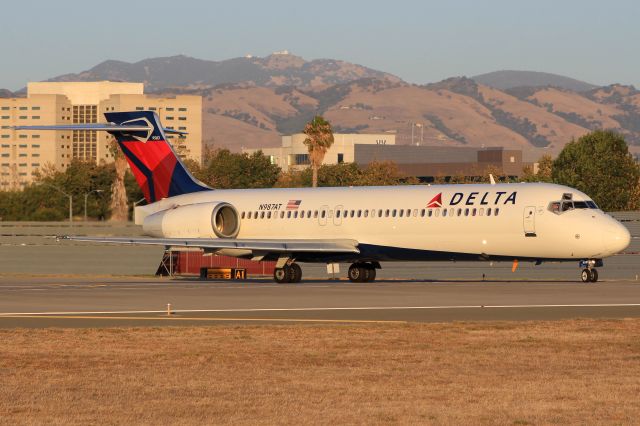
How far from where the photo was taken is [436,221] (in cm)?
4359

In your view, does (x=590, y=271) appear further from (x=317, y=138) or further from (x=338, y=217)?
(x=317, y=138)

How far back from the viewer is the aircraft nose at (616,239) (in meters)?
40.6

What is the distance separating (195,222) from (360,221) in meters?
6.95

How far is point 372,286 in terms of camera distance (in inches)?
1686

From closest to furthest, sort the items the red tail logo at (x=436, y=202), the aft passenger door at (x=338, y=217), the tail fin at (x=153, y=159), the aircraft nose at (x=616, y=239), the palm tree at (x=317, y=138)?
1. the aircraft nose at (x=616, y=239)
2. the red tail logo at (x=436, y=202)
3. the aft passenger door at (x=338, y=217)
4. the tail fin at (x=153, y=159)
5. the palm tree at (x=317, y=138)

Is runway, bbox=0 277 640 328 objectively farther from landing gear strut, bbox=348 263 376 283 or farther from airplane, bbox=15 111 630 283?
landing gear strut, bbox=348 263 376 283

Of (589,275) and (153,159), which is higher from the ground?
(153,159)

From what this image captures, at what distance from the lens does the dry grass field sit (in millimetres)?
15328

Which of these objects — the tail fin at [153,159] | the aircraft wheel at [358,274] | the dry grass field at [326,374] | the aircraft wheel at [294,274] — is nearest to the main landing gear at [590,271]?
the aircraft wheel at [358,274]

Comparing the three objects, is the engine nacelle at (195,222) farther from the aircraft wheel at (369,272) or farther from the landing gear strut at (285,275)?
the aircraft wheel at (369,272)

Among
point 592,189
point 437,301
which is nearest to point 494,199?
point 437,301

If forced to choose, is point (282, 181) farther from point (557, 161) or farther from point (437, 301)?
point (437, 301)

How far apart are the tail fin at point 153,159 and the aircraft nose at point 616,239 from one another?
61.0ft

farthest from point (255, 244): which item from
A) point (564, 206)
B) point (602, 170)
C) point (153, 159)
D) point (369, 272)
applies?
point (602, 170)
